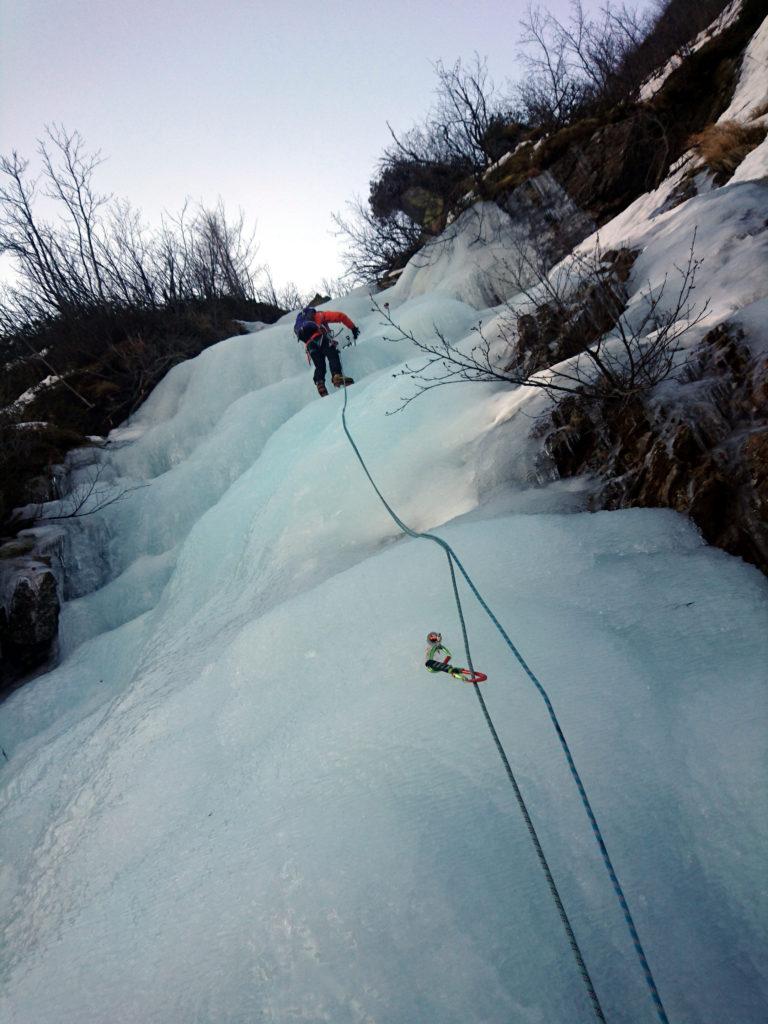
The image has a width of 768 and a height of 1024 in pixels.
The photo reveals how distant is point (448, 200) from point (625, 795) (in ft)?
35.8

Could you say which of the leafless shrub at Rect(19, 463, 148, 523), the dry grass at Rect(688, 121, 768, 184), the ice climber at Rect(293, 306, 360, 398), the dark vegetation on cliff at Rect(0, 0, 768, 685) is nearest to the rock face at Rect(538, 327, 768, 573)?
the dark vegetation on cliff at Rect(0, 0, 768, 685)

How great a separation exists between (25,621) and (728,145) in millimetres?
7622

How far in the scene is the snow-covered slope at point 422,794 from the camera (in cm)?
101

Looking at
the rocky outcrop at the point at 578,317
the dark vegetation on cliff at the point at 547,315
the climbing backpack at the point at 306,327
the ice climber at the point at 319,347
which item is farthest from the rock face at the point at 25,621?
the rocky outcrop at the point at 578,317

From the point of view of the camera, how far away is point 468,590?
2.00 m

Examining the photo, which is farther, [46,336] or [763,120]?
[46,336]

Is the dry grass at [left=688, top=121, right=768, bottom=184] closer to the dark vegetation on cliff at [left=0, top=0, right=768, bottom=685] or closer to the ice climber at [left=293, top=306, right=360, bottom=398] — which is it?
the dark vegetation on cliff at [left=0, top=0, right=768, bottom=685]

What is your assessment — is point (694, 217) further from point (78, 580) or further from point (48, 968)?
point (78, 580)

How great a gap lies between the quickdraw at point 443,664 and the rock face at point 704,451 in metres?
1.23

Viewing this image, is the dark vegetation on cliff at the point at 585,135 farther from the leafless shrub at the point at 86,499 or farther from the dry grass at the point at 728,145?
the leafless shrub at the point at 86,499

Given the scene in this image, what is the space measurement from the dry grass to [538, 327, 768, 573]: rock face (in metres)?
3.46

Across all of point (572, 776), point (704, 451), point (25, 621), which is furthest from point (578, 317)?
point (25, 621)

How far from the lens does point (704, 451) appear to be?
214cm

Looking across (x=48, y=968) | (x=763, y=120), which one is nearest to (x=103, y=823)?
(x=48, y=968)
